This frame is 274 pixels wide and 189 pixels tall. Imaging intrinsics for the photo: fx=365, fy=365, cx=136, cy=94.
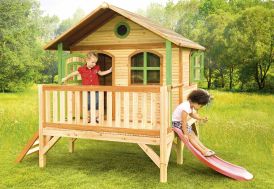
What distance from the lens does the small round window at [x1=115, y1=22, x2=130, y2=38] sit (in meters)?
9.45

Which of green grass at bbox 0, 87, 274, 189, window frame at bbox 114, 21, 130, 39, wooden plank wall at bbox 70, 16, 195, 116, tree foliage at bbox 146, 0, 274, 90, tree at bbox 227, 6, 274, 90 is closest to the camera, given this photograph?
green grass at bbox 0, 87, 274, 189

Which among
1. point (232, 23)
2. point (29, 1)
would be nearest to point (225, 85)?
point (232, 23)

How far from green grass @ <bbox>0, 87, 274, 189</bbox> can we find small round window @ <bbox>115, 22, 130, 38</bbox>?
10.8ft

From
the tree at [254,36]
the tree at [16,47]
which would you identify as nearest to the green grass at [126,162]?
the tree at [254,36]

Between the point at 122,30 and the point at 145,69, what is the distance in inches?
48.8

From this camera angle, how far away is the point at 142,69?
925cm

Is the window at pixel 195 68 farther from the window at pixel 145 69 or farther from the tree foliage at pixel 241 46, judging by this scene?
the tree foliage at pixel 241 46

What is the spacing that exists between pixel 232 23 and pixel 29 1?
1988cm

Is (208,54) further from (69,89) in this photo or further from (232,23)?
(69,89)

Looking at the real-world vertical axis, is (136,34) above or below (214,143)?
above

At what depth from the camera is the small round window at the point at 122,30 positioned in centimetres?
945

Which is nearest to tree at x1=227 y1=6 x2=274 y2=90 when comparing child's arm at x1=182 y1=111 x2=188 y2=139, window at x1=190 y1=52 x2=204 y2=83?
window at x1=190 y1=52 x2=204 y2=83

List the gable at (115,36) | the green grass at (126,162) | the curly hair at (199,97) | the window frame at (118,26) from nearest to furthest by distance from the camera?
the green grass at (126,162) → the curly hair at (199,97) → the gable at (115,36) → the window frame at (118,26)

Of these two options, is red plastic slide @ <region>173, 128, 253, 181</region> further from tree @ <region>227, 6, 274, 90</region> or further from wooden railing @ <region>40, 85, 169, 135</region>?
tree @ <region>227, 6, 274, 90</region>
